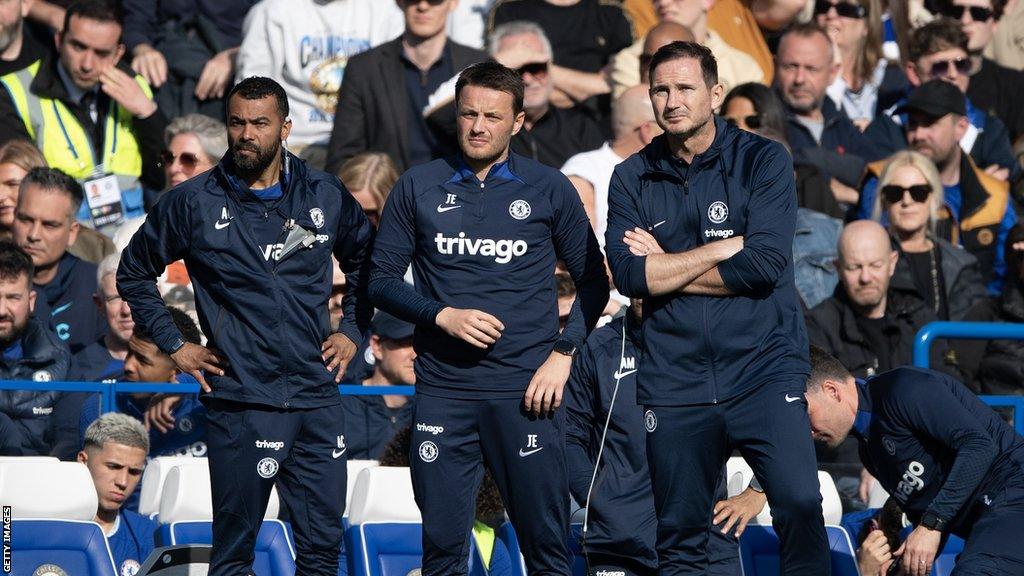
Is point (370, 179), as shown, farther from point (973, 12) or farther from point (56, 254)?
point (973, 12)

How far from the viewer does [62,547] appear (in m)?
7.52

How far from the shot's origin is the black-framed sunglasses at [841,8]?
1286cm

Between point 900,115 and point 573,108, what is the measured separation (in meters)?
2.59

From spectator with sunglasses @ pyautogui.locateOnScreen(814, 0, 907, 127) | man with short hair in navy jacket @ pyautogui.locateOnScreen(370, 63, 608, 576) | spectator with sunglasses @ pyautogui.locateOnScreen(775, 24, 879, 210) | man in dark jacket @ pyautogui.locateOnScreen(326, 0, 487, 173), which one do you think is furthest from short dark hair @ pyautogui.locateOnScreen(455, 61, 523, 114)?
spectator with sunglasses @ pyautogui.locateOnScreen(814, 0, 907, 127)

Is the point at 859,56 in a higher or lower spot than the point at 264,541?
higher

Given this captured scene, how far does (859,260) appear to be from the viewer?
31.4 ft

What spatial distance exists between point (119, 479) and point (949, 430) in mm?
4001

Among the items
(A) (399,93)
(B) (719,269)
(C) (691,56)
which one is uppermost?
(C) (691,56)

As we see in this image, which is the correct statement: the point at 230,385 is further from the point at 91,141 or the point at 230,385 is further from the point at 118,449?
the point at 91,141

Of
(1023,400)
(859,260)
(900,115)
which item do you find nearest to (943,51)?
(900,115)

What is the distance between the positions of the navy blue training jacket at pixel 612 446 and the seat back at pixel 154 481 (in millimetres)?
1890

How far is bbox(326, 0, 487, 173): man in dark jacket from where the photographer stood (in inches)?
423

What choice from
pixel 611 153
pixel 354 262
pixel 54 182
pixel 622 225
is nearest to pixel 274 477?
pixel 354 262

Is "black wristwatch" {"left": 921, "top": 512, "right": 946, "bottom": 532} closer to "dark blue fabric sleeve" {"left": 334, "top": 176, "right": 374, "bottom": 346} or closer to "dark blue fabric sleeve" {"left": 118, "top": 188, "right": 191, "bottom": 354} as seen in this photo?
"dark blue fabric sleeve" {"left": 334, "top": 176, "right": 374, "bottom": 346}
